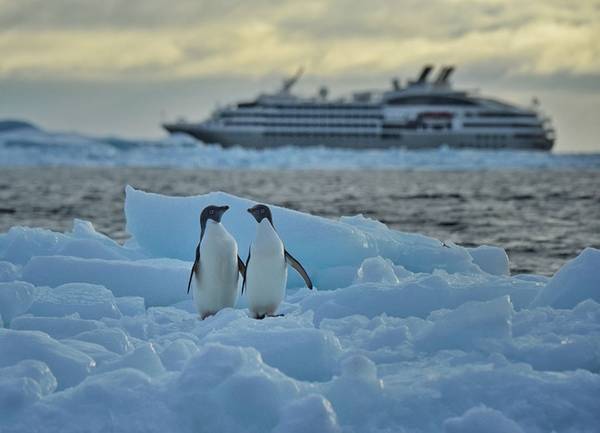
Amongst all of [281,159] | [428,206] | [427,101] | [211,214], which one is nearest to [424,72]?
[427,101]

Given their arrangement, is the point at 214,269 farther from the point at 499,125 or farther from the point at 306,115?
the point at 499,125

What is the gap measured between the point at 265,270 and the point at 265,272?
0.01m

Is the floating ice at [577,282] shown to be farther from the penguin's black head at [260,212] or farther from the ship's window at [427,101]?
the ship's window at [427,101]

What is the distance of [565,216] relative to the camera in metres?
25.1

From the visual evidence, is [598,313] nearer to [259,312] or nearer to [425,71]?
[259,312]

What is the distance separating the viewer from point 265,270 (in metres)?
7.19

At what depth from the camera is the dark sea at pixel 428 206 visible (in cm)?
1909

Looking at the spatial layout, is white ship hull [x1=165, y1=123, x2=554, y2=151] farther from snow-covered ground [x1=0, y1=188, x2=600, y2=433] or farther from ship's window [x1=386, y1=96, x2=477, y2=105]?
snow-covered ground [x1=0, y1=188, x2=600, y2=433]

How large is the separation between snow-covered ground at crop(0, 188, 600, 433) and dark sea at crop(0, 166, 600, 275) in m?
7.26

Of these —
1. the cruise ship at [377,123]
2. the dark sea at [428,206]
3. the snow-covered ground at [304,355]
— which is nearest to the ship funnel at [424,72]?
the cruise ship at [377,123]

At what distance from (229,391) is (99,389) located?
63 centimetres

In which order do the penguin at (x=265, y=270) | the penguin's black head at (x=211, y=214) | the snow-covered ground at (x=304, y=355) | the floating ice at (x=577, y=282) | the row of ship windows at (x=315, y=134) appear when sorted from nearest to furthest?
the snow-covered ground at (x=304, y=355), the floating ice at (x=577, y=282), the penguin at (x=265, y=270), the penguin's black head at (x=211, y=214), the row of ship windows at (x=315, y=134)

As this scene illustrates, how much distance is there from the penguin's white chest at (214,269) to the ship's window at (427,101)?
3372 inches

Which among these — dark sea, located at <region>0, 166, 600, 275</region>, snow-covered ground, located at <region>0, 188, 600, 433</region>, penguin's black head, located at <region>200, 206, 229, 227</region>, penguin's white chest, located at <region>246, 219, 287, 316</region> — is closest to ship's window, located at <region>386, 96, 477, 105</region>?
dark sea, located at <region>0, 166, 600, 275</region>
